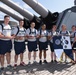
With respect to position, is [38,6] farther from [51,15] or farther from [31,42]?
[31,42]

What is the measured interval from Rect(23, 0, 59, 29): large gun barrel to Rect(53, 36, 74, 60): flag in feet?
32.9

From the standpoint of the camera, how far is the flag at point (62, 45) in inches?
304

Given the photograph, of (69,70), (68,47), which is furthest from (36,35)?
(69,70)

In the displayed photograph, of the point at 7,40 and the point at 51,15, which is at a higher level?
the point at 51,15

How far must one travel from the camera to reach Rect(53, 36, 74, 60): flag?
25.3 ft

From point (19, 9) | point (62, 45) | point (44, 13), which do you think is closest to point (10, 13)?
point (19, 9)

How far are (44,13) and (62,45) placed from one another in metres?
11.4

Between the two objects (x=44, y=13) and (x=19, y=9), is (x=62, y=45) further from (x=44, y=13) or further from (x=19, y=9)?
(x=19, y=9)

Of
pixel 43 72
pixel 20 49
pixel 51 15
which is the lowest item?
pixel 43 72

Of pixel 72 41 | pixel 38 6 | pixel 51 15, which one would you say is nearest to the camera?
pixel 72 41

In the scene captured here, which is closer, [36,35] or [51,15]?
[36,35]

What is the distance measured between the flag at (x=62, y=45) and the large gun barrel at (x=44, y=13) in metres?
10.0

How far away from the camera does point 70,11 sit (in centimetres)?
1969

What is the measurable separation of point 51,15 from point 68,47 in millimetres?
11853
